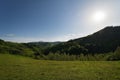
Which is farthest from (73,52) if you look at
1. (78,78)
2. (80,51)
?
(78,78)

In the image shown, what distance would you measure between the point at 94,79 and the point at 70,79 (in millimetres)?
3121

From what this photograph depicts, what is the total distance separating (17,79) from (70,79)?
708 centimetres

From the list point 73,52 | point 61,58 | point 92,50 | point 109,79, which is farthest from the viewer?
point 92,50

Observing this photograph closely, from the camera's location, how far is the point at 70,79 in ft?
76.3

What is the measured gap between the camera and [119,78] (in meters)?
23.4

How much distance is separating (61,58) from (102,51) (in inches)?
3484

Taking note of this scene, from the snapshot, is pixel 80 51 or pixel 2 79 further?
pixel 80 51

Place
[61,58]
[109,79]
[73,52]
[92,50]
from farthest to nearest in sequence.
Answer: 1. [92,50]
2. [73,52]
3. [61,58]
4. [109,79]

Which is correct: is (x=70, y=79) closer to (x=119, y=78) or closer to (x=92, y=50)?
(x=119, y=78)

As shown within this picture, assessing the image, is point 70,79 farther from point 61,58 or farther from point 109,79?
point 61,58

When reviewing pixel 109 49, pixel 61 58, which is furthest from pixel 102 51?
pixel 61 58

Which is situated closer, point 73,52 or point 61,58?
point 61,58

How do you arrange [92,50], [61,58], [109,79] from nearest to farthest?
[109,79] < [61,58] < [92,50]

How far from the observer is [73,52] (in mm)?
172000
